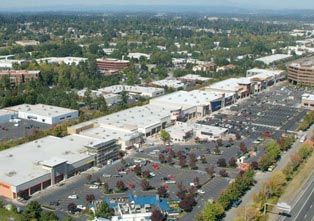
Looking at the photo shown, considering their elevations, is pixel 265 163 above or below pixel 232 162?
above

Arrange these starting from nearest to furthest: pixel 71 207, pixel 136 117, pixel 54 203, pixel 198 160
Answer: pixel 71 207, pixel 54 203, pixel 198 160, pixel 136 117

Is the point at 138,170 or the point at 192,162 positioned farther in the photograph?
the point at 192,162

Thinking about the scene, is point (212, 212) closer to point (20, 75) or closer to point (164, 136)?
point (164, 136)

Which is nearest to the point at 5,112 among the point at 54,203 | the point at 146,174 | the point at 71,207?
the point at 146,174

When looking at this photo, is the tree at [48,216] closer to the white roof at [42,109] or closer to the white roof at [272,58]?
the white roof at [42,109]

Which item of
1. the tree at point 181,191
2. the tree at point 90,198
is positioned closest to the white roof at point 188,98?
the tree at point 181,191

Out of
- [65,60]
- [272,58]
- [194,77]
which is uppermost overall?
[272,58]

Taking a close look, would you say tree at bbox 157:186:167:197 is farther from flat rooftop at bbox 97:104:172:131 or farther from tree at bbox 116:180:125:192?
flat rooftop at bbox 97:104:172:131
